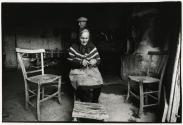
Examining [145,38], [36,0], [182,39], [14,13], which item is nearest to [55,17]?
[14,13]

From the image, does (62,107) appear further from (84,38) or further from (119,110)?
(84,38)

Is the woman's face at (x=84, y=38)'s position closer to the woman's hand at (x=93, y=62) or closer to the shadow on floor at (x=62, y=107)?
the woman's hand at (x=93, y=62)

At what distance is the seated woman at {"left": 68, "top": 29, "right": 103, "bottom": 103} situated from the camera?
3.21 metres

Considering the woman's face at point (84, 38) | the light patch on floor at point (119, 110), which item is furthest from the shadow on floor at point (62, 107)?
the woman's face at point (84, 38)

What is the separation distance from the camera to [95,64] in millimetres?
3469

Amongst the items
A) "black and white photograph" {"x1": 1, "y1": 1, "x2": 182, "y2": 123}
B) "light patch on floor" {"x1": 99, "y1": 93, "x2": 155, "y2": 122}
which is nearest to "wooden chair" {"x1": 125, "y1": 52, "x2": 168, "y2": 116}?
"black and white photograph" {"x1": 1, "y1": 1, "x2": 182, "y2": 123}

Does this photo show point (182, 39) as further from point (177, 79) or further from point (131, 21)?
point (131, 21)

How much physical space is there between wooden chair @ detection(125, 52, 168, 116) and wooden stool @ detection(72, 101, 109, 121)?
79cm

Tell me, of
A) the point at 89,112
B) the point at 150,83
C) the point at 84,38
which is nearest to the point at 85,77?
the point at 84,38

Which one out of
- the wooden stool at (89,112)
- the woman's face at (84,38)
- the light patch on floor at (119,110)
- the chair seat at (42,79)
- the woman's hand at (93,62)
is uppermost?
the woman's face at (84,38)

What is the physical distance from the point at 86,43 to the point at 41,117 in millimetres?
1323

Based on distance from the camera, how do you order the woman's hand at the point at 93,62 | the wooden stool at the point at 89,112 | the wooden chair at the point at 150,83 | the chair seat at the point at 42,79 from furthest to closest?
the woman's hand at the point at 93,62, the wooden chair at the point at 150,83, the chair seat at the point at 42,79, the wooden stool at the point at 89,112

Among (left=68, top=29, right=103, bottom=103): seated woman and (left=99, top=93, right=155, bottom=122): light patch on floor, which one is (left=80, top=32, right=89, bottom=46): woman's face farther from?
(left=99, top=93, right=155, bottom=122): light patch on floor

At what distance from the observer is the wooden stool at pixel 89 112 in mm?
2594
